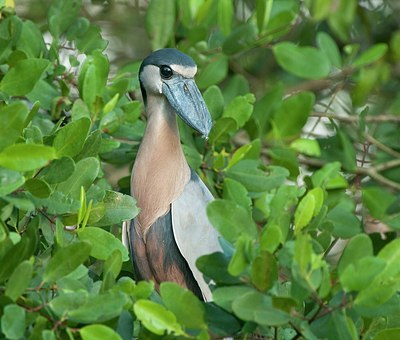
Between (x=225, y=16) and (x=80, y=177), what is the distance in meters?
1.09

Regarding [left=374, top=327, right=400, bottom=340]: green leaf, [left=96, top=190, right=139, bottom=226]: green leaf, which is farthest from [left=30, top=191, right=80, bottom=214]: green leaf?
[left=374, top=327, right=400, bottom=340]: green leaf

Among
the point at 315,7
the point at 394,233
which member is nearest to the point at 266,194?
the point at 394,233

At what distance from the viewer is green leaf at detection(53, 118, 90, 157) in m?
1.56

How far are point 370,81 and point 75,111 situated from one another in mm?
1270

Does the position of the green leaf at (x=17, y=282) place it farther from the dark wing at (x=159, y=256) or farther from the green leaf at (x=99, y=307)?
the dark wing at (x=159, y=256)

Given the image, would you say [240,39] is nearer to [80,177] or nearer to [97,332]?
[80,177]

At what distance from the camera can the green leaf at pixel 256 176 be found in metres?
2.09

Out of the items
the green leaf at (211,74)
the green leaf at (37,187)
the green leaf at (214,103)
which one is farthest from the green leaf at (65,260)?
the green leaf at (211,74)

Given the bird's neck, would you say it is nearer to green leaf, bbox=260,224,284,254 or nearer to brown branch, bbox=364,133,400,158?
green leaf, bbox=260,224,284,254

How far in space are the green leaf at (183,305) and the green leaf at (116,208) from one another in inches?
11.0

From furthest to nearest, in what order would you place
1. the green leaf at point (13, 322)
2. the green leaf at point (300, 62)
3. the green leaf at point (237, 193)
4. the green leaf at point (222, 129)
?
the green leaf at point (300, 62) → the green leaf at point (222, 129) → the green leaf at point (237, 193) → the green leaf at point (13, 322)

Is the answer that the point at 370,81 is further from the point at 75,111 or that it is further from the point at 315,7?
the point at 75,111

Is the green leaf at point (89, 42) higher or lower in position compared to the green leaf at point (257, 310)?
lower

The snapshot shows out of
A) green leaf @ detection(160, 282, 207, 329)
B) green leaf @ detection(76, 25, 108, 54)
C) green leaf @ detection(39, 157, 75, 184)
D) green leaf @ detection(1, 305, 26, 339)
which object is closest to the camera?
green leaf @ detection(1, 305, 26, 339)
